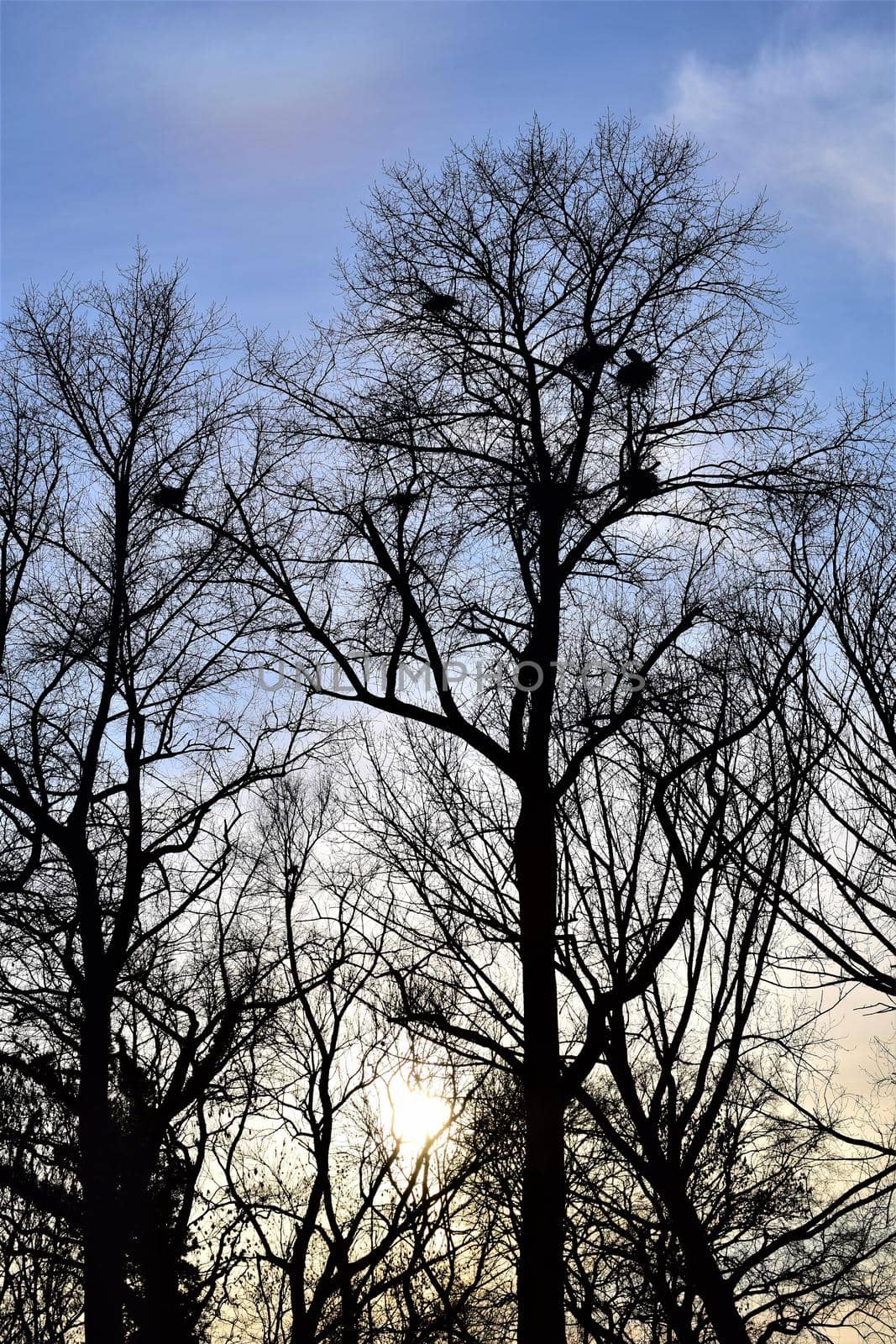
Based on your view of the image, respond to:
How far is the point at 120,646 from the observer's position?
34.7 feet

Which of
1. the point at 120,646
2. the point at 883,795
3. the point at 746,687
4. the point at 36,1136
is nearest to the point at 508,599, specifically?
the point at 746,687

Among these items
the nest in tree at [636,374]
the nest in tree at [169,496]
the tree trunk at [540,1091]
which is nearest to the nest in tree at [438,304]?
the nest in tree at [636,374]

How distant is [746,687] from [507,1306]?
23.2 ft

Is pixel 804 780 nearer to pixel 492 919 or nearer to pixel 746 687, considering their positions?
pixel 746 687

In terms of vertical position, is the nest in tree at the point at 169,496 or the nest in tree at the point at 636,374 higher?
the nest in tree at the point at 169,496

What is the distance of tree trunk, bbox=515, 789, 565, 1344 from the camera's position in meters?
6.37

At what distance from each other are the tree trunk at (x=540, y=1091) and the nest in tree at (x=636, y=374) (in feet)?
10.2

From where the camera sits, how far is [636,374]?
8062 mm

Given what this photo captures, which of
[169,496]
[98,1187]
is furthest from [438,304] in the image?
[98,1187]

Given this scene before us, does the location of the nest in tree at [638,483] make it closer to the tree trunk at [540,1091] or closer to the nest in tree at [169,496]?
the tree trunk at [540,1091]

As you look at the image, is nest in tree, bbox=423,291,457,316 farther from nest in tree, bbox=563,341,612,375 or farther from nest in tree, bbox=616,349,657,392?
nest in tree, bbox=616,349,657,392

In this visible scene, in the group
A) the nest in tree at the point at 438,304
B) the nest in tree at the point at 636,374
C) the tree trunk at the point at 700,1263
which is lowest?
the tree trunk at the point at 700,1263

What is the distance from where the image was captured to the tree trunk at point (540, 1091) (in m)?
6.37

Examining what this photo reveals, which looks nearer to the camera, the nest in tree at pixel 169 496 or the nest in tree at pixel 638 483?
the nest in tree at pixel 638 483
